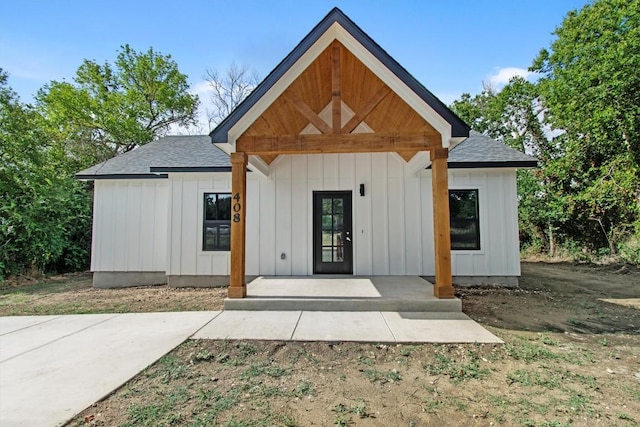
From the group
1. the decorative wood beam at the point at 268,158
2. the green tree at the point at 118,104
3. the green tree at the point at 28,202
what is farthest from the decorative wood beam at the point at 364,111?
the green tree at the point at 118,104

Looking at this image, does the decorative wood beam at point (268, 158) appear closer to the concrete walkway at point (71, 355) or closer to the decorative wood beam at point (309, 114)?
the decorative wood beam at point (309, 114)

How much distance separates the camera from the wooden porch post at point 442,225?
4.95 m

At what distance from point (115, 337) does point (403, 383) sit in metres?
3.66

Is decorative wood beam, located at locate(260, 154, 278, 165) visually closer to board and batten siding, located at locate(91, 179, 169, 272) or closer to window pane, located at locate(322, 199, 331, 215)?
window pane, located at locate(322, 199, 331, 215)

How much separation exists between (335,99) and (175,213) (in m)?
4.98

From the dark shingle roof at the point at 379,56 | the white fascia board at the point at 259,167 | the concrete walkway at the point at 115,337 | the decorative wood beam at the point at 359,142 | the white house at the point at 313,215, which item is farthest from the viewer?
the white house at the point at 313,215

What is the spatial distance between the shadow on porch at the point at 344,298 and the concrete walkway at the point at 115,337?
0.14m

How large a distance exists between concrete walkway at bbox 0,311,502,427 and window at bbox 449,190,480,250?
295 centimetres

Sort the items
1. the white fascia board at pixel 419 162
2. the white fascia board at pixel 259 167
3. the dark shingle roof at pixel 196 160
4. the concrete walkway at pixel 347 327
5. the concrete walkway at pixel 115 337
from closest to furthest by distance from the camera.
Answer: the concrete walkway at pixel 115 337 < the concrete walkway at pixel 347 327 < the white fascia board at pixel 419 162 < the white fascia board at pixel 259 167 < the dark shingle roof at pixel 196 160

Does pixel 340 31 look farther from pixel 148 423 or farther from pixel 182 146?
pixel 182 146

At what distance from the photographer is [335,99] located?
16.1 ft

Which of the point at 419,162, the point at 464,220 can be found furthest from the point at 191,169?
the point at 464,220

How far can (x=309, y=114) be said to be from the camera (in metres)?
4.91

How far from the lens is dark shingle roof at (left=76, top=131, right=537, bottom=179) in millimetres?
7024
